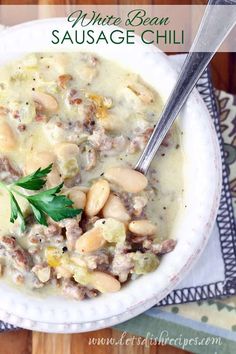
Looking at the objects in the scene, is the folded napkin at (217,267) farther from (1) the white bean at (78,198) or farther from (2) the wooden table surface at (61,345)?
(1) the white bean at (78,198)

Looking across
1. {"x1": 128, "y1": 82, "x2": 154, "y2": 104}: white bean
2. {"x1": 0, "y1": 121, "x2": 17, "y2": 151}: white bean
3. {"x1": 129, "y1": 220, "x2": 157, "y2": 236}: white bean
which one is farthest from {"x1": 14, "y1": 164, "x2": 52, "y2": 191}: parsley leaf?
{"x1": 128, "y1": 82, "x2": 154, "y2": 104}: white bean

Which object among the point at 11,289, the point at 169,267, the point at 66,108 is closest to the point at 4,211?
the point at 11,289

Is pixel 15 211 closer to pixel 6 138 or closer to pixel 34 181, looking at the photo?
pixel 34 181

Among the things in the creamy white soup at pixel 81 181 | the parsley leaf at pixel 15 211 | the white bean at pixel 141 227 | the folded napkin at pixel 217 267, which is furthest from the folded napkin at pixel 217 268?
the parsley leaf at pixel 15 211

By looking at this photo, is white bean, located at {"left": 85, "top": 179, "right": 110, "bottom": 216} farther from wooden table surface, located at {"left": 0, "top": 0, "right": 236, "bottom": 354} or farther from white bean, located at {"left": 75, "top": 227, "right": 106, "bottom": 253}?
wooden table surface, located at {"left": 0, "top": 0, "right": 236, "bottom": 354}

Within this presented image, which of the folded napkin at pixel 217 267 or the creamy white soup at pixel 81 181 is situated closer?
the creamy white soup at pixel 81 181

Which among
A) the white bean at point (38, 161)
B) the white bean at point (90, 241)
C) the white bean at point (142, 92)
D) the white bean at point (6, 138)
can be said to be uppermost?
the white bean at point (142, 92)

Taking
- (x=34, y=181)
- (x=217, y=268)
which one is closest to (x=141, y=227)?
(x=34, y=181)

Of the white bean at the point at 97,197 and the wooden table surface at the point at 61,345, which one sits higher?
the white bean at the point at 97,197
